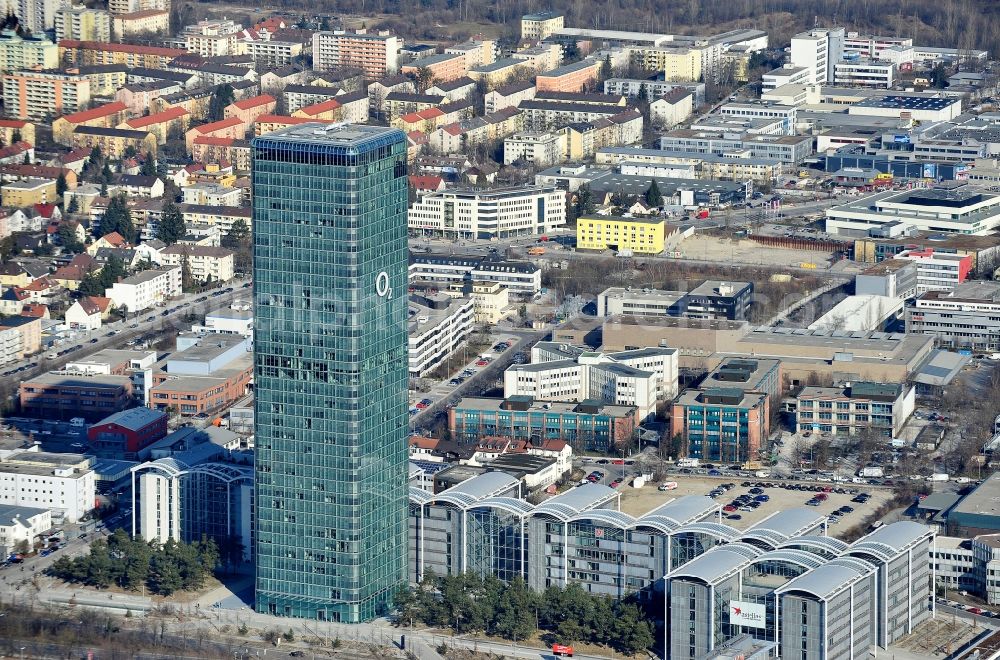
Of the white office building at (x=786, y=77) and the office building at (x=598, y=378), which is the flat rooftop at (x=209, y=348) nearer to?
the office building at (x=598, y=378)

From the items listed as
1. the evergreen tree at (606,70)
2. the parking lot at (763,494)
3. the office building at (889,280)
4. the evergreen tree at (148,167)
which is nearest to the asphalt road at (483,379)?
the parking lot at (763,494)

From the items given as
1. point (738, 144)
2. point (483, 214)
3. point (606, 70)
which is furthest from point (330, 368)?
point (606, 70)

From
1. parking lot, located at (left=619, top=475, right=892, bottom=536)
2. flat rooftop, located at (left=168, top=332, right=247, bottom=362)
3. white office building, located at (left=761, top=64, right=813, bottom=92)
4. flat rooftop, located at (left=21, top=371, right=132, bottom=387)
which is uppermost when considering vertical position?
white office building, located at (left=761, top=64, right=813, bottom=92)

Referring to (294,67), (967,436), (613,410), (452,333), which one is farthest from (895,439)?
(294,67)

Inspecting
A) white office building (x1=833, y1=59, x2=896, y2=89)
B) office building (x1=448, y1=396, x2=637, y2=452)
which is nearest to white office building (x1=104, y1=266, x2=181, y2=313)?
office building (x1=448, y1=396, x2=637, y2=452)

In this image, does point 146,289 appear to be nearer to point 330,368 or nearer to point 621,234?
point 621,234

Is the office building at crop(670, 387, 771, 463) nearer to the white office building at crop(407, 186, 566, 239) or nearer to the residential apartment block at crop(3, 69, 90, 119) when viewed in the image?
the white office building at crop(407, 186, 566, 239)
